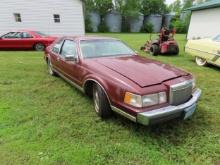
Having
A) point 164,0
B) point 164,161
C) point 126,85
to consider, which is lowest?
point 164,161

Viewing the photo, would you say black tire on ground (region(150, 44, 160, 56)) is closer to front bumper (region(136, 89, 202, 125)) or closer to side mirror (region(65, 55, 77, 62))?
side mirror (region(65, 55, 77, 62))

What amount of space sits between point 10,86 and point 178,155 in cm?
441

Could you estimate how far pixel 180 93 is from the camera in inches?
112

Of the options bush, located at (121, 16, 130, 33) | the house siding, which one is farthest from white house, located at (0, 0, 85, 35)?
bush, located at (121, 16, 130, 33)

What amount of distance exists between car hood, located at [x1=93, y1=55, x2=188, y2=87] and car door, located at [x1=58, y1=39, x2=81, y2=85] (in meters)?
0.52

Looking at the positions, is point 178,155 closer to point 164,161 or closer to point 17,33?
point 164,161

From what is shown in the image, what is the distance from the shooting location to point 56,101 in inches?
163

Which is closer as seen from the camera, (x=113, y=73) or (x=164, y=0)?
(x=113, y=73)

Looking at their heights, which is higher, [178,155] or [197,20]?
[197,20]

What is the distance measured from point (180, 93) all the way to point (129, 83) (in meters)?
0.81

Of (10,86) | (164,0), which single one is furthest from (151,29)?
(10,86)

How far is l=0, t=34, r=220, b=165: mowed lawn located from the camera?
2.52 metres

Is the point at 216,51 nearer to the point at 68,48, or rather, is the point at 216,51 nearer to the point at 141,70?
the point at 141,70

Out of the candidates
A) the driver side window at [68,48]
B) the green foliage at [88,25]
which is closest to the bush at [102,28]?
the green foliage at [88,25]
